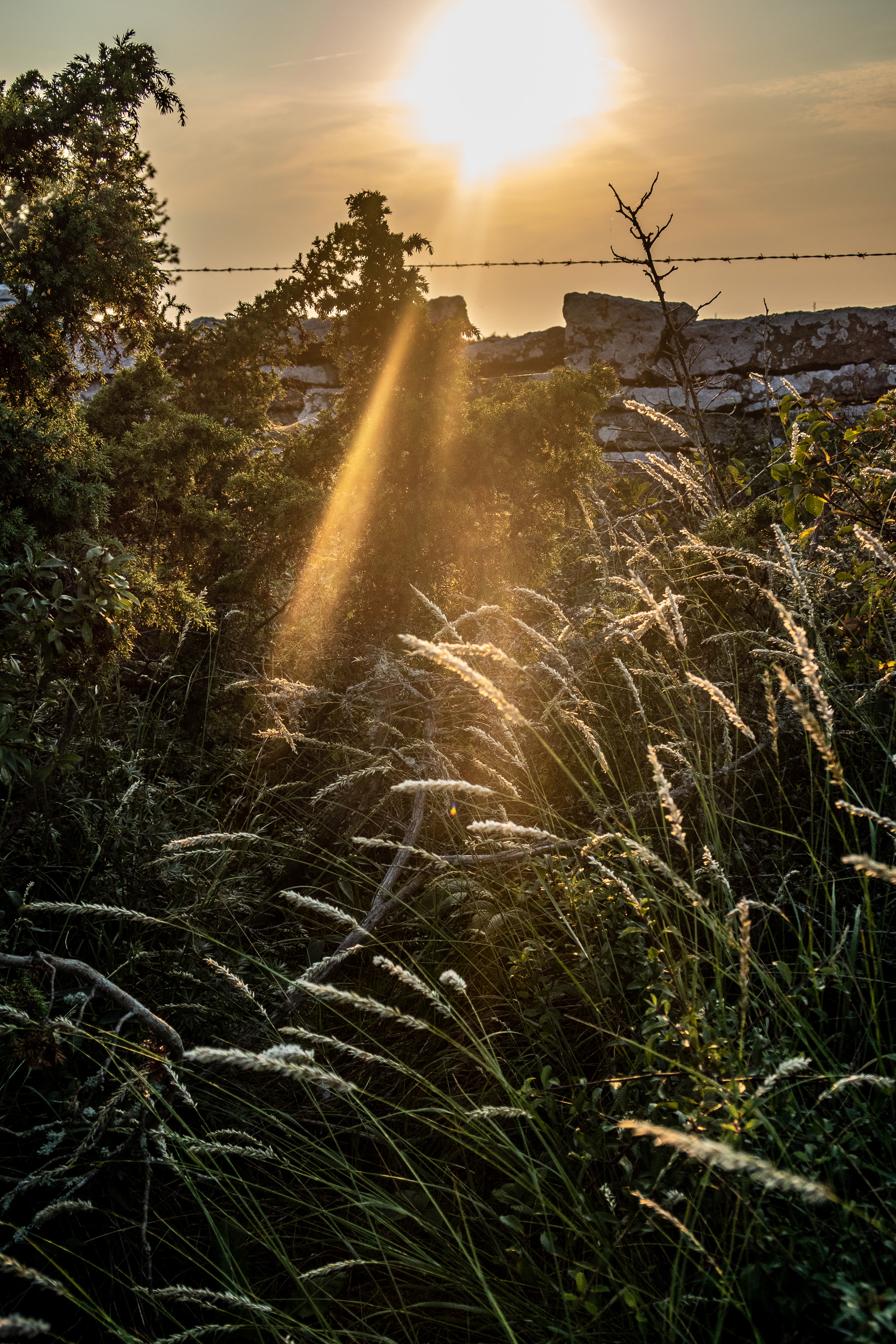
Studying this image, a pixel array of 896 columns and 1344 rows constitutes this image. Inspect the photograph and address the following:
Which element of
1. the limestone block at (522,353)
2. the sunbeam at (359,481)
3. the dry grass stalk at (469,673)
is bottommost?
the dry grass stalk at (469,673)

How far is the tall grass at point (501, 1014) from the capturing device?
1221 millimetres

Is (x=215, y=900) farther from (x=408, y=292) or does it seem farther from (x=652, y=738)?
(x=408, y=292)

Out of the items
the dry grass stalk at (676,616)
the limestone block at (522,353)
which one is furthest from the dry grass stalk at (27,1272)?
the limestone block at (522,353)

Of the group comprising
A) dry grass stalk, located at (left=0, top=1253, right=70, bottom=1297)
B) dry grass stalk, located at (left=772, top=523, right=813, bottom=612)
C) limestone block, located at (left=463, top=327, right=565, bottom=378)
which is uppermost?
limestone block, located at (left=463, top=327, right=565, bottom=378)

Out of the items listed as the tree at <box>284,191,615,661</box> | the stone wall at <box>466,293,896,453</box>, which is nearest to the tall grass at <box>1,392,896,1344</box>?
the tree at <box>284,191,615,661</box>

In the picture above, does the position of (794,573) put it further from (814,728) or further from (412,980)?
→ (412,980)

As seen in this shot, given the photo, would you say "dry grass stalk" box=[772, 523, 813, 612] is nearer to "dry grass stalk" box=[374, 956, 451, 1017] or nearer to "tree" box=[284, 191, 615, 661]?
"dry grass stalk" box=[374, 956, 451, 1017]

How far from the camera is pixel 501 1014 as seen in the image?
2072 millimetres

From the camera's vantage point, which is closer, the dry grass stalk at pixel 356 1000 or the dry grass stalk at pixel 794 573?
the dry grass stalk at pixel 356 1000

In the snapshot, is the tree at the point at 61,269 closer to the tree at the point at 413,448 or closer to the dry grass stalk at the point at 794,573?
the tree at the point at 413,448

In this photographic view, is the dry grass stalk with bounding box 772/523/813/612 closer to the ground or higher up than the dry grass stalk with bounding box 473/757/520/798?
higher up

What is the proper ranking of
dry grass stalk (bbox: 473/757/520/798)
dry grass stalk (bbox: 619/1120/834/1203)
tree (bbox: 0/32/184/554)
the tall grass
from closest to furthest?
dry grass stalk (bbox: 619/1120/834/1203), the tall grass, dry grass stalk (bbox: 473/757/520/798), tree (bbox: 0/32/184/554)

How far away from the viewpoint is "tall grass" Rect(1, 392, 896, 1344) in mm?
1221

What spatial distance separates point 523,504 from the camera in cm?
411
